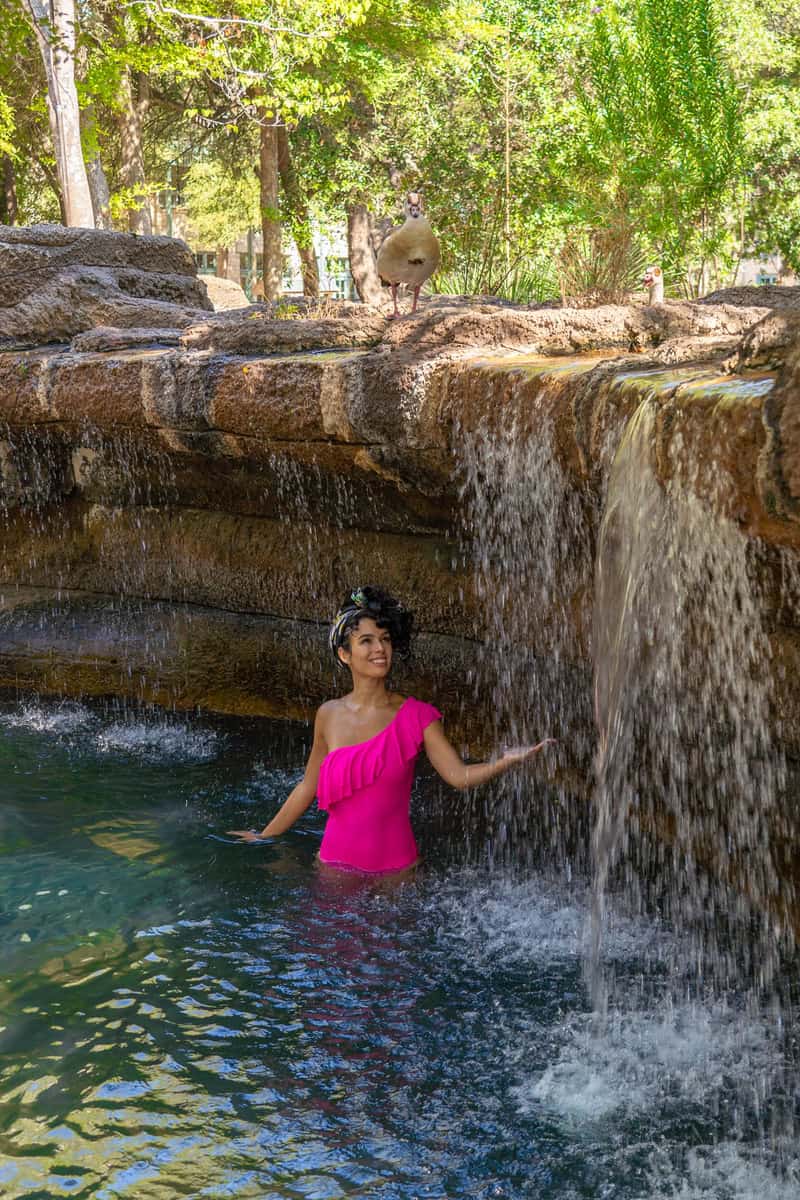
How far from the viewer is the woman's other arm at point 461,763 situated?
4441mm

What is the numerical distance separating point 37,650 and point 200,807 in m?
2.27

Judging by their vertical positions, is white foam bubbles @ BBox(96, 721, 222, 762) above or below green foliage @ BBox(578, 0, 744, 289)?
below

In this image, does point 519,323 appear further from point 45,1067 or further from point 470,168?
point 470,168

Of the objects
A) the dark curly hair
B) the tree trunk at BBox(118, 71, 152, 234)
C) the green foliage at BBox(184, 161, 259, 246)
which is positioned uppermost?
the green foliage at BBox(184, 161, 259, 246)

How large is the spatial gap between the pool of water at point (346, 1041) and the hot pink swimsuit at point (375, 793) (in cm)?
13

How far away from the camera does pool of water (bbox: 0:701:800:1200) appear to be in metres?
3.15

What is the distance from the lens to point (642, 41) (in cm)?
1631

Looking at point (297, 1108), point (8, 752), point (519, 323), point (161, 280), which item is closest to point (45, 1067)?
point (297, 1108)

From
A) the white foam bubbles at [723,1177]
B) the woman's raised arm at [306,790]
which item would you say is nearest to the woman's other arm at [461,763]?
the woman's raised arm at [306,790]

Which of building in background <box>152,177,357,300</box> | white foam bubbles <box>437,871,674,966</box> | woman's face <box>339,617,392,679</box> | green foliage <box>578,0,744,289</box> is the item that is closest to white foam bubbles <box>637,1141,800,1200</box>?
white foam bubbles <box>437,871,674,966</box>

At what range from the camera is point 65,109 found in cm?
1414

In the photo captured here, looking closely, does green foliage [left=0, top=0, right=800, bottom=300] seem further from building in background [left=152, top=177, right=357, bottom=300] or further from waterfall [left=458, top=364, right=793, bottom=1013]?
building in background [left=152, top=177, right=357, bottom=300]

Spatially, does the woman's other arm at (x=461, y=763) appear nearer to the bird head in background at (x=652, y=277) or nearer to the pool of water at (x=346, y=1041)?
the pool of water at (x=346, y=1041)

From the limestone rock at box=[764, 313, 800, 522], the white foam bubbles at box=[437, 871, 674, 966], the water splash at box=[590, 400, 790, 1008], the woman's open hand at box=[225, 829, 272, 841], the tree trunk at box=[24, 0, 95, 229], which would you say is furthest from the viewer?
the tree trunk at box=[24, 0, 95, 229]
